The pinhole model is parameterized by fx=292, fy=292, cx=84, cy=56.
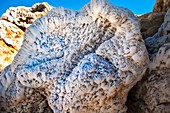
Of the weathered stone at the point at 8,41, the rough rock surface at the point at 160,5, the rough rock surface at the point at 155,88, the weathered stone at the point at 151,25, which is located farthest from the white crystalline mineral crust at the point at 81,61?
the rough rock surface at the point at 160,5

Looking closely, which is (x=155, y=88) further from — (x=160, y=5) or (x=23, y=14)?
(x=23, y=14)

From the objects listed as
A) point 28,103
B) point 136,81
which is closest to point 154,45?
point 136,81

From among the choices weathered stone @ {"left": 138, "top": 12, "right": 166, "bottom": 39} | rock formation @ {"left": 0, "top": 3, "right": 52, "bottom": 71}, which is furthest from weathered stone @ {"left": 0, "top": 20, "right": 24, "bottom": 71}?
weathered stone @ {"left": 138, "top": 12, "right": 166, "bottom": 39}

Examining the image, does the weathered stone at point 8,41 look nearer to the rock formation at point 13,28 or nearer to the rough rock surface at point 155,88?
the rock formation at point 13,28

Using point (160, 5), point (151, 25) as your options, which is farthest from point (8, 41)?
point (160, 5)

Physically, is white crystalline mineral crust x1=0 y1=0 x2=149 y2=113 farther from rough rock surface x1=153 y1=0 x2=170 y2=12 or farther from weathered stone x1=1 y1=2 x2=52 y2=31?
rough rock surface x1=153 y1=0 x2=170 y2=12

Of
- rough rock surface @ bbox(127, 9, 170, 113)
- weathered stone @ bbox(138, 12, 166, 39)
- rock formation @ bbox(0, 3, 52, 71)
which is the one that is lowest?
rough rock surface @ bbox(127, 9, 170, 113)
